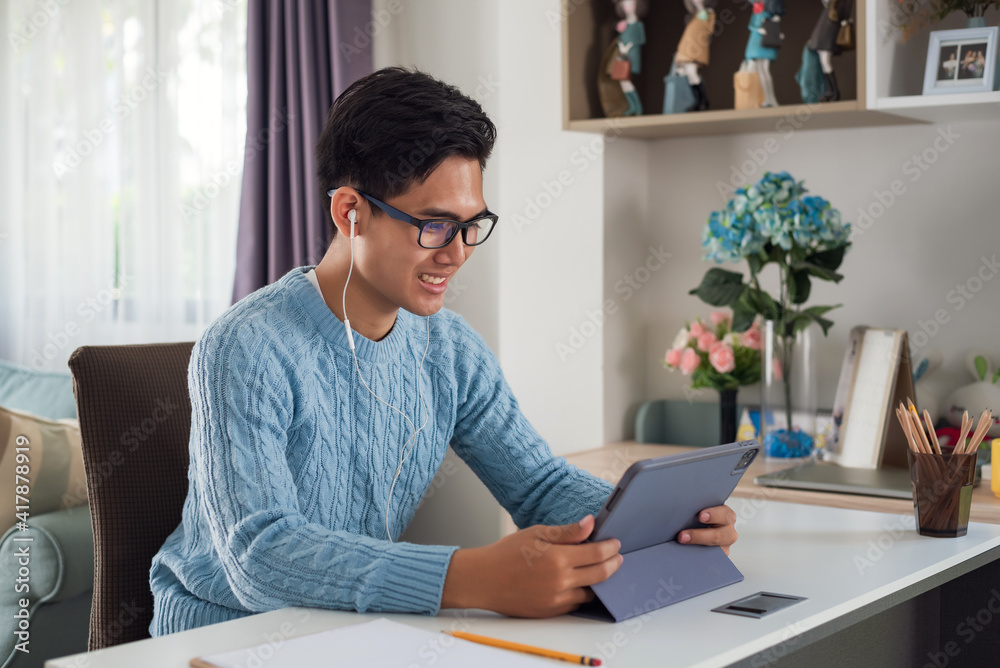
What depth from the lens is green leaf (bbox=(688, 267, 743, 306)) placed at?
233 centimetres

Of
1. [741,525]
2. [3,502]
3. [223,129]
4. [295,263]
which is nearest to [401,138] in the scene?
[741,525]

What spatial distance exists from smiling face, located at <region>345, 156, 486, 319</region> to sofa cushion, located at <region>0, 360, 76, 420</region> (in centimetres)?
170

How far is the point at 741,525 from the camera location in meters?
1.51

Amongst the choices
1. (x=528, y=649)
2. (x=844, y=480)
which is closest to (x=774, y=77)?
(x=844, y=480)

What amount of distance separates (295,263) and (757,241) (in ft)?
4.21

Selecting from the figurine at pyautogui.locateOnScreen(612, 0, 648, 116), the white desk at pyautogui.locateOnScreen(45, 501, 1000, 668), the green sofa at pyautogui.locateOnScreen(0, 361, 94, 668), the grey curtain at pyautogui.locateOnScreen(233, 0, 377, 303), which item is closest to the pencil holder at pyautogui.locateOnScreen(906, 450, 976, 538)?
the white desk at pyautogui.locateOnScreen(45, 501, 1000, 668)

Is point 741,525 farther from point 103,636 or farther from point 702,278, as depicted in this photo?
point 702,278

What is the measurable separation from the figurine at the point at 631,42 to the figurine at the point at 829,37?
38cm

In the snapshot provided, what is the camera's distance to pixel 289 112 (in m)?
2.84

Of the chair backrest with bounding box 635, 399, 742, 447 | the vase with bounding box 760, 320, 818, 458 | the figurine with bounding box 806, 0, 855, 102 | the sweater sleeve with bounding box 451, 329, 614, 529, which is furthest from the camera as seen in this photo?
the chair backrest with bounding box 635, 399, 742, 447

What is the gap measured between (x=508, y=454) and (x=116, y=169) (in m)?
2.23

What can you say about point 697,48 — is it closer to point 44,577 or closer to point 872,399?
point 872,399

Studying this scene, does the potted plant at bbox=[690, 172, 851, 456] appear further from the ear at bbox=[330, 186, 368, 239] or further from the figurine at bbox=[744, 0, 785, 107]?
the ear at bbox=[330, 186, 368, 239]

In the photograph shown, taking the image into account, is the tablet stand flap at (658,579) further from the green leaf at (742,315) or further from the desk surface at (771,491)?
the green leaf at (742,315)
